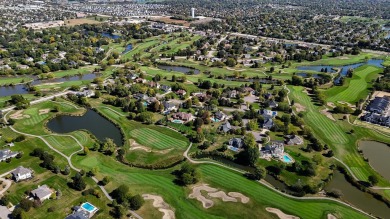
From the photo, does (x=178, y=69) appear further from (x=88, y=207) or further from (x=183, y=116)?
(x=88, y=207)

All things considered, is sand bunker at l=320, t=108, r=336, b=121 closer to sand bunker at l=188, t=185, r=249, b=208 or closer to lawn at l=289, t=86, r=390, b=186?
lawn at l=289, t=86, r=390, b=186

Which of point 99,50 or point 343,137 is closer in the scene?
point 343,137

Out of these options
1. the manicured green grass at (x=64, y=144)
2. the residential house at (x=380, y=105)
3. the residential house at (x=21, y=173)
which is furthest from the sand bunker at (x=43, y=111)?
the residential house at (x=380, y=105)

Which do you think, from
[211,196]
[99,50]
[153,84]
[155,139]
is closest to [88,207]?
[211,196]

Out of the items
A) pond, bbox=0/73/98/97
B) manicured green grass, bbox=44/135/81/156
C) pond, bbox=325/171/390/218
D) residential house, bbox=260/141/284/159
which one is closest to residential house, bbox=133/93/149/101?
manicured green grass, bbox=44/135/81/156

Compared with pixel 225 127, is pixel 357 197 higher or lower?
lower

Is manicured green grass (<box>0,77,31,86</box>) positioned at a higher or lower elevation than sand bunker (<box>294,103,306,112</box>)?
lower
